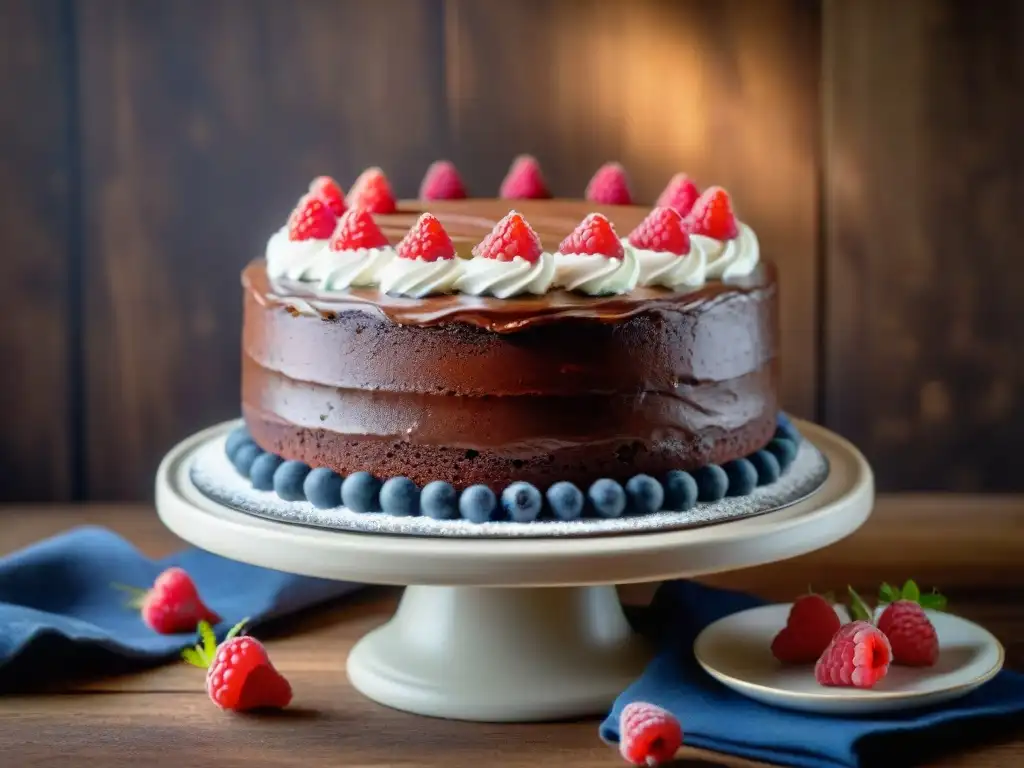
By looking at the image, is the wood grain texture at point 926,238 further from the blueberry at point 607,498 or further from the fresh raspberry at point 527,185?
the blueberry at point 607,498

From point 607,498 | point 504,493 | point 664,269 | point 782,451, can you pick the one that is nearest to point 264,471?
point 504,493

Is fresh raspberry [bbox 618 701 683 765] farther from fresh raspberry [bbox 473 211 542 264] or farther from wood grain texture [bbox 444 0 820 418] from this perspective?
wood grain texture [bbox 444 0 820 418]

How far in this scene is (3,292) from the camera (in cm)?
256

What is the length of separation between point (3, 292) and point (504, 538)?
Result: 1.31m

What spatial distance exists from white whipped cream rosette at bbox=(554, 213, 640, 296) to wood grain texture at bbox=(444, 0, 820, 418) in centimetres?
84

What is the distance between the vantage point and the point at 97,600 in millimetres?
2025

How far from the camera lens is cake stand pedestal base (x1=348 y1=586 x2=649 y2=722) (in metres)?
1.70

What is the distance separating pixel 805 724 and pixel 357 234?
71 cm

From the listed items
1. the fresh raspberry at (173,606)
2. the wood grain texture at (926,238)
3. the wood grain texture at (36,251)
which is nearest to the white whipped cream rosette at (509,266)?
the fresh raspberry at (173,606)

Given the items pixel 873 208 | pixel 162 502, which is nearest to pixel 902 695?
pixel 162 502

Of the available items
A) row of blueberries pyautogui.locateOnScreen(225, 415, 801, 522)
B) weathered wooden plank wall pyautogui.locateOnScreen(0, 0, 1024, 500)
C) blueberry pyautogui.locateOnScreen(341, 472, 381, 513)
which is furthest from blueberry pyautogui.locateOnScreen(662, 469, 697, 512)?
weathered wooden plank wall pyautogui.locateOnScreen(0, 0, 1024, 500)

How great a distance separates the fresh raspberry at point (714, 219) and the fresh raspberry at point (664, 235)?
0.31 ft

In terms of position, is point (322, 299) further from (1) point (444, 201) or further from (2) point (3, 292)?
(2) point (3, 292)

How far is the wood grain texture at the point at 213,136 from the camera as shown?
2.49m
